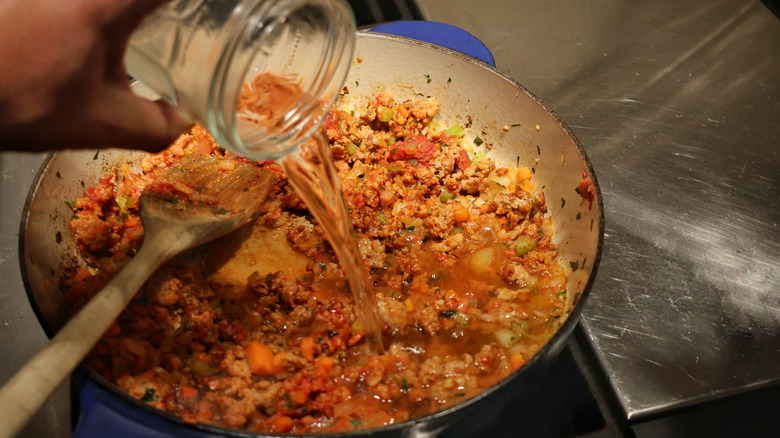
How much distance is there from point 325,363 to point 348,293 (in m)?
0.33

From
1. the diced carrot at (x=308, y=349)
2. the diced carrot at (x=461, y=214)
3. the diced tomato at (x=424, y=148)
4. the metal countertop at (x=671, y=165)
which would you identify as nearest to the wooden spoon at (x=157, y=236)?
the diced carrot at (x=308, y=349)

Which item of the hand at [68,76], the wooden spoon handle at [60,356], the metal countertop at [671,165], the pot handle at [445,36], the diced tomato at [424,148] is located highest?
the hand at [68,76]

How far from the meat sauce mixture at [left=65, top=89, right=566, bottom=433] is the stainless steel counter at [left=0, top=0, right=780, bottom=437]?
1.42ft

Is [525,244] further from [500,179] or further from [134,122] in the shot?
[134,122]

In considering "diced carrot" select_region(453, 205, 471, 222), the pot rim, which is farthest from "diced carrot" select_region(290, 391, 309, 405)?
"diced carrot" select_region(453, 205, 471, 222)

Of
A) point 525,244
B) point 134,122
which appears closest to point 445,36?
point 525,244

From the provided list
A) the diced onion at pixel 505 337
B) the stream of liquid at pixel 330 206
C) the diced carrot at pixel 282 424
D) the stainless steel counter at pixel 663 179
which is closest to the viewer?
the diced carrot at pixel 282 424

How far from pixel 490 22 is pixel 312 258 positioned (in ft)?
6.41

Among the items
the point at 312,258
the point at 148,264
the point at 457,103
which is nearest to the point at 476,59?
the point at 457,103

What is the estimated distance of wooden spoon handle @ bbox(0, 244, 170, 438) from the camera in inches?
44.2

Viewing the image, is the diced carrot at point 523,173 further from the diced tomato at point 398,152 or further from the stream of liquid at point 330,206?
the stream of liquid at point 330,206

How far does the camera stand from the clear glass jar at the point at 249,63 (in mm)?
1152

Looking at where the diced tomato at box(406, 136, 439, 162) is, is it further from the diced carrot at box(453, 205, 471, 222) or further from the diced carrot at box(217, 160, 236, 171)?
the diced carrot at box(217, 160, 236, 171)

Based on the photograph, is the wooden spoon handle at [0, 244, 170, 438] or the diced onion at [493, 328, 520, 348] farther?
the diced onion at [493, 328, 520, 348]
